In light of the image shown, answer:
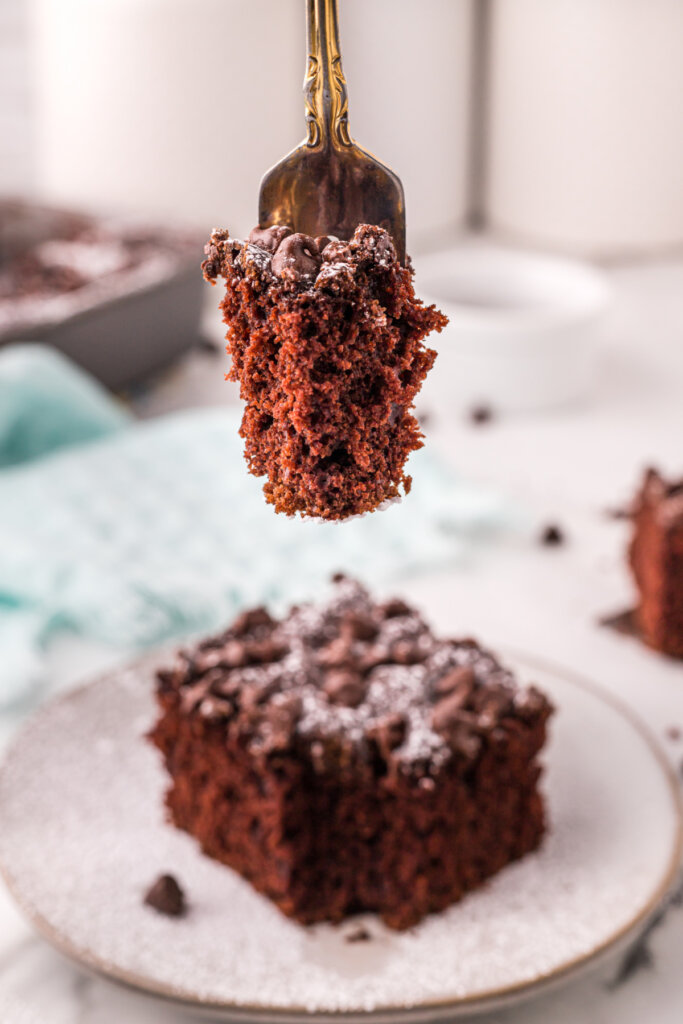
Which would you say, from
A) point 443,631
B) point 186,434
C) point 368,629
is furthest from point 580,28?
point 368,629

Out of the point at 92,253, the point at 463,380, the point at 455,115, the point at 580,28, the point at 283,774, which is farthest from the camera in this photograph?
the point at 455,115

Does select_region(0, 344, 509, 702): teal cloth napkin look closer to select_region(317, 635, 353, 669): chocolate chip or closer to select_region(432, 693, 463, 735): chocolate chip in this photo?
select_region(317, 635, 353, 669): chocolate chip

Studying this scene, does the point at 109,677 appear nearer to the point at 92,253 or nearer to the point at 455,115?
the point at 92,253

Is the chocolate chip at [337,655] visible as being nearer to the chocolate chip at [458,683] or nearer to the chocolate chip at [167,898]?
the chocolate chip at [458,683]

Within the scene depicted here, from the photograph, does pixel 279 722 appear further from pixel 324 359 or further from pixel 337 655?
pixel 324 359

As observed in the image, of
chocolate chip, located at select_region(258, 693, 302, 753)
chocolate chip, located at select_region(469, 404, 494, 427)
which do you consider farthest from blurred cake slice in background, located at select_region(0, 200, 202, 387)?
chocolate chip, located at select_region(258, 693, 302, 753)

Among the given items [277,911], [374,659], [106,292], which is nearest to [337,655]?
[374,659]
